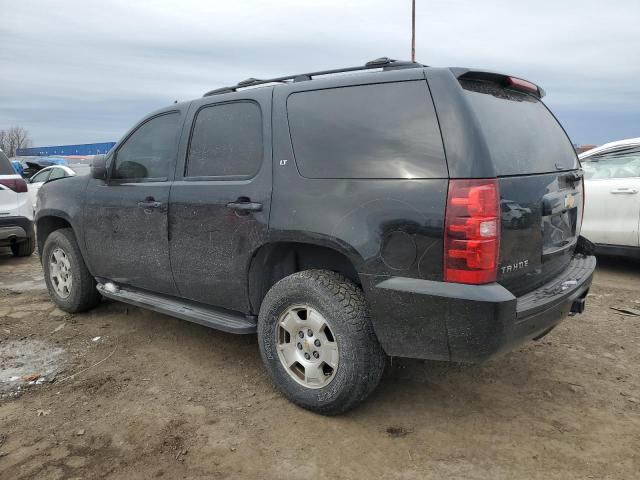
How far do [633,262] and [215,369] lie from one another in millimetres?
6083

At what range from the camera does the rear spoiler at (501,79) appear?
8.83 feet

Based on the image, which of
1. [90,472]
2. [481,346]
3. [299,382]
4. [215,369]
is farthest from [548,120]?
[90,472]

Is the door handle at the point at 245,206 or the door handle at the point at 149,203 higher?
the door handle at the point at 245,206

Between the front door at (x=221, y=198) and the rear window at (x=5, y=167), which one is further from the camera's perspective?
the rear window at (x=5, y=167)

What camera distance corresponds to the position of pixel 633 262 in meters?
7.07

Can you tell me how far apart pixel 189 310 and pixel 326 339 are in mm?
1219

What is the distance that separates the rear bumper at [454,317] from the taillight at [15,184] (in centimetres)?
663

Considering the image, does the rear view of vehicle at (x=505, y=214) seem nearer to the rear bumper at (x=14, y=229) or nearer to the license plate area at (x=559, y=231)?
the license plate area at (x=559, y=231)

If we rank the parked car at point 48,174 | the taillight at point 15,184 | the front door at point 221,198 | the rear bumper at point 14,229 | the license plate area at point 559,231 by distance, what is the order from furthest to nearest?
the parked car at point 48,174
the taillight at point 15,184
the rear bumper at point 14,229
the front door at point 221,198
the license plate area at point 559,231

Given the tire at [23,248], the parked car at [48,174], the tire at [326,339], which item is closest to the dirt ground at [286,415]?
the tire at [326,339]

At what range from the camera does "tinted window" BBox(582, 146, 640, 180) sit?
6148 mm

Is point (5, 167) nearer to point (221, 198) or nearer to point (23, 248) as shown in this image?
point (23, 248)

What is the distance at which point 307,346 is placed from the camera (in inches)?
118

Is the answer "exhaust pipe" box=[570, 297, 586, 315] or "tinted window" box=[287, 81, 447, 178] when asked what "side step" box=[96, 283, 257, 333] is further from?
"exhaust pipe" box=[570, 297, 586, 315]
